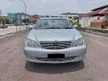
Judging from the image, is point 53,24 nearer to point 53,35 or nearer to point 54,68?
point 53,35

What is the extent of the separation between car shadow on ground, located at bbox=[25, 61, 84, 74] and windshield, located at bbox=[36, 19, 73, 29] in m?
1.55

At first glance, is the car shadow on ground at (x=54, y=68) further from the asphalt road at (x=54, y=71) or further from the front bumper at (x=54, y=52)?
the front bumper at (x=54, y=52)

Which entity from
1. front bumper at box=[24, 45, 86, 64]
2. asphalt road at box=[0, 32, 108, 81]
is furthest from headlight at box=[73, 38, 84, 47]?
asphalt road at box=[0, 32, 108, 81]

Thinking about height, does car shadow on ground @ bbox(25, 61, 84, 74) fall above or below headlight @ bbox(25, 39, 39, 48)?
below

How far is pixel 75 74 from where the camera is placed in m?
6.89

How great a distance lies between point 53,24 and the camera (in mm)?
9242

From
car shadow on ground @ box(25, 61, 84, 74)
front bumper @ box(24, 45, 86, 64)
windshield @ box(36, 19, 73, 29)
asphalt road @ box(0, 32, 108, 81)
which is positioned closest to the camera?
asphalt road @ box(0, 32, 108, 81)

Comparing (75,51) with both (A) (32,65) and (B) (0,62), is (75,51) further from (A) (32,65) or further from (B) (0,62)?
(B) (0,62)

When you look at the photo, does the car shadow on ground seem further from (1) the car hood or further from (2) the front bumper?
(1) the car hood

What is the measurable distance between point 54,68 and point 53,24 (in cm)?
214

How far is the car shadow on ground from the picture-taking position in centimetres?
731

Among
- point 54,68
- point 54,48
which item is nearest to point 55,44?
point 54,48

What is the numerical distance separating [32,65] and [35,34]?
3.30 feet

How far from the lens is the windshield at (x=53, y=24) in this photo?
902 centimetres
